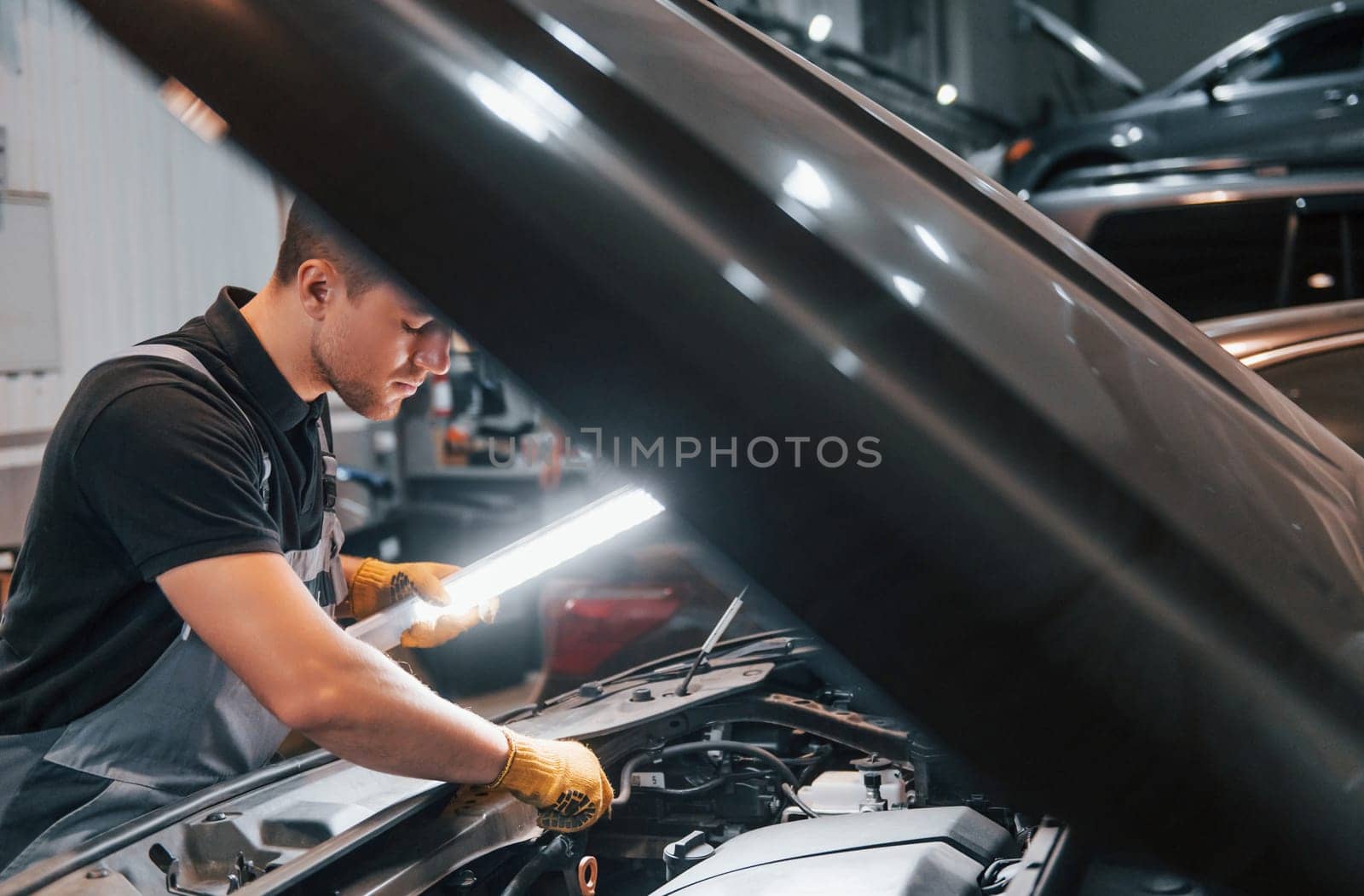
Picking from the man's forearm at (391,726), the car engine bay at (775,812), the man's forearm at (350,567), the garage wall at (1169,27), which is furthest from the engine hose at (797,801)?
the garage wall at (1169,27)

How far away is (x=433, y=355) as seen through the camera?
141 centimetres

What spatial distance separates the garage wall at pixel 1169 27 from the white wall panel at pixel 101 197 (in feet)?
32.8

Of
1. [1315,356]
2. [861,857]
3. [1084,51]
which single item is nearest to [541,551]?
[861,857]

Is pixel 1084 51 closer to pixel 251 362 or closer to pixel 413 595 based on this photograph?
pixel 413 595

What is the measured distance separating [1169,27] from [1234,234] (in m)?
8.77

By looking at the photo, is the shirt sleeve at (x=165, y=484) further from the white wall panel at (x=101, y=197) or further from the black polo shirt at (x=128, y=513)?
the white wall panel at (x=101, y=197)

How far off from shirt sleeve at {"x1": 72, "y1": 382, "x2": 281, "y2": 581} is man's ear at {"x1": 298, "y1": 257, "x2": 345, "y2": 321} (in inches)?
8.0

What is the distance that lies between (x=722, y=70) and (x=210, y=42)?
0.30 meters

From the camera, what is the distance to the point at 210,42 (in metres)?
0.64

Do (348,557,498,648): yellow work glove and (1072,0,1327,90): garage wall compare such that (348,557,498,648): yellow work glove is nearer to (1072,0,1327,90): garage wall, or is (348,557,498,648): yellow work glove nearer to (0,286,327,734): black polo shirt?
(0,286,327,734): black polo shirt

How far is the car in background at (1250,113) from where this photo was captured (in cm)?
583

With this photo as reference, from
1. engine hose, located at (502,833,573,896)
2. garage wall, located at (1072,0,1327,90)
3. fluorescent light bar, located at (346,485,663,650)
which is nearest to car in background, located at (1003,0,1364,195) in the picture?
garage wall, located at (1072,0,1327,90)

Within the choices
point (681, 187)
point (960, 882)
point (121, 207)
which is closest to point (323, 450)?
point (960, 882)

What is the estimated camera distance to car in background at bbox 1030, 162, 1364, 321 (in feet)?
12.8
